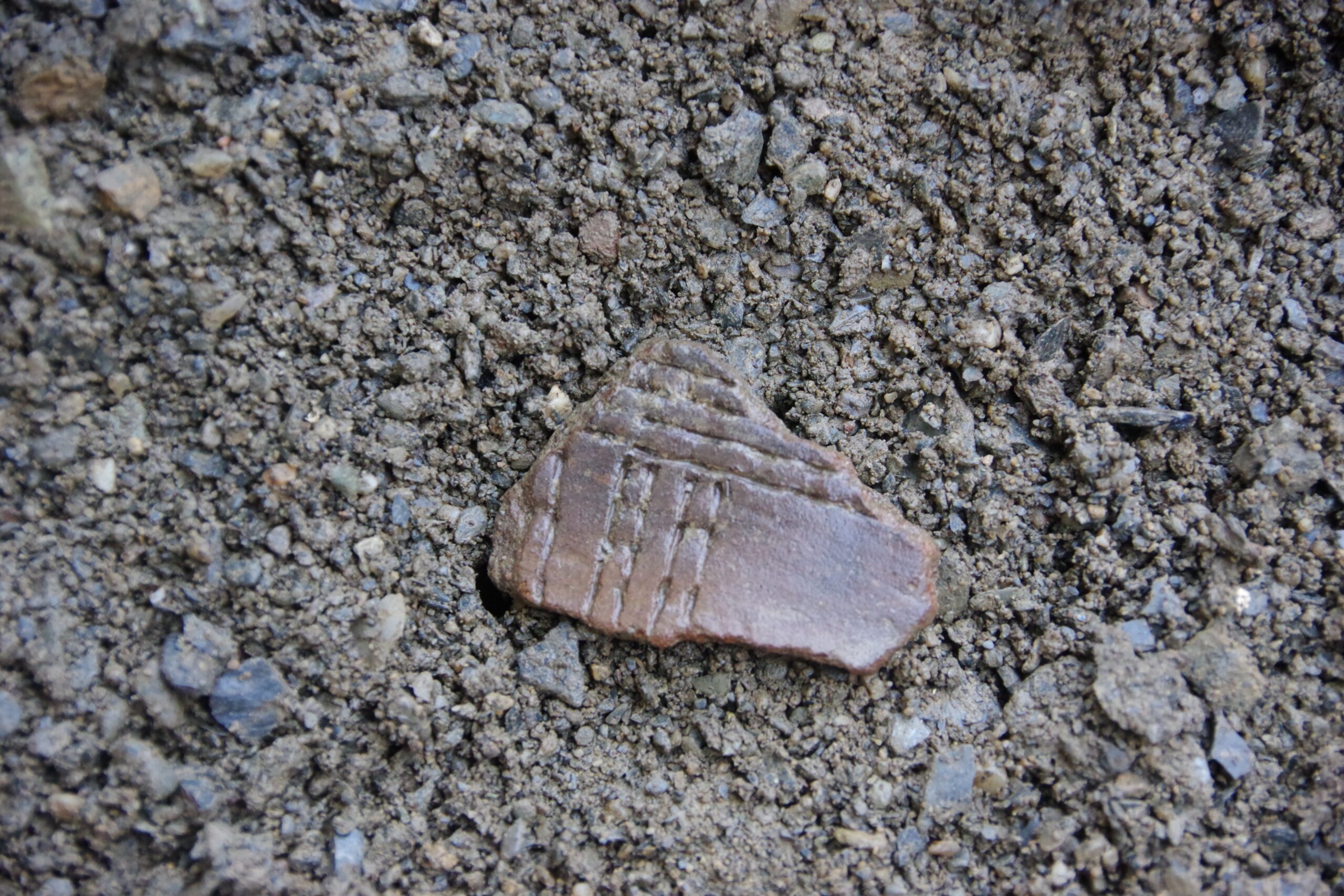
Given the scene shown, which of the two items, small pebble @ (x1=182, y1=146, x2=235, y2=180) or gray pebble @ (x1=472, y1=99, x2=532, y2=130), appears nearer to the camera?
small pebble @ (x1=182, y1=146, x2=235, y2=180)

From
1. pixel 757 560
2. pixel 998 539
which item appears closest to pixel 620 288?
pixel 757 560

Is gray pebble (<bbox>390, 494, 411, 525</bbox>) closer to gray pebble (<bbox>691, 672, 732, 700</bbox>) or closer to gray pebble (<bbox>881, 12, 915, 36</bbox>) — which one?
gray pebble (<bbox>691, 672, 732, 700</bbox>)

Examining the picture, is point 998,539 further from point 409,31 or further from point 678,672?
point 409,31

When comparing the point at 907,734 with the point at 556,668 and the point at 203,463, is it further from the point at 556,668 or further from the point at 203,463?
the point at 203,463

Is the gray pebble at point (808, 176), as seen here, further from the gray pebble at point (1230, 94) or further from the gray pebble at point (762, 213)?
the gray pebble at point (1230, 94)

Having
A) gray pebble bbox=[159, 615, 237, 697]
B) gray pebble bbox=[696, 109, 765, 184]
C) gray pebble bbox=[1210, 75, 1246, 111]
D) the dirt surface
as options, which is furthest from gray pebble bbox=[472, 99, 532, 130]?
gray pebble bbox=[1210, 75, 1246, 111]

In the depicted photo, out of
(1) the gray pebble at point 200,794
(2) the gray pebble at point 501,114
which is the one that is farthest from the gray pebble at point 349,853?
(2) the gray pebble at point 501,114
